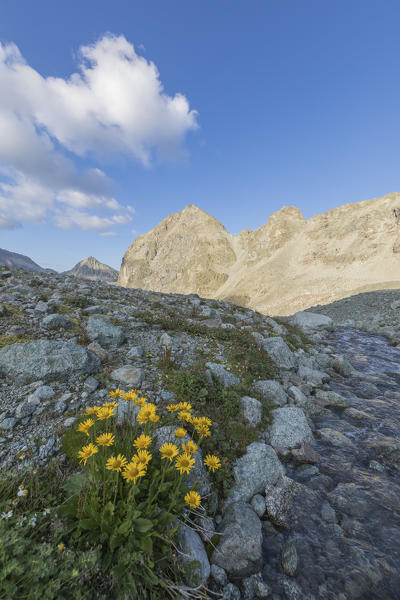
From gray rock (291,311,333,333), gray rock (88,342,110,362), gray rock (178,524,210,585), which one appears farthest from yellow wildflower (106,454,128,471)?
gray rock (291,311,333,333)

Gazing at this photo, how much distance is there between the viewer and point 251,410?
595 centimetres

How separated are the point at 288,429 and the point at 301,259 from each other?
372 ft

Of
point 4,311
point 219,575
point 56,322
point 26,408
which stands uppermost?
point 4,311

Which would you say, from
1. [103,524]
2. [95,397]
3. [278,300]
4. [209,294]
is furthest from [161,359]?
[209,294]

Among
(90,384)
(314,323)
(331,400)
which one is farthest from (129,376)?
(314,323)

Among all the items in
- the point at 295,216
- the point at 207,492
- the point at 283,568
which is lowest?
the point at 283,568

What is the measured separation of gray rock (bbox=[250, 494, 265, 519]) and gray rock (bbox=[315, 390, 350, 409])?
15.6 ft

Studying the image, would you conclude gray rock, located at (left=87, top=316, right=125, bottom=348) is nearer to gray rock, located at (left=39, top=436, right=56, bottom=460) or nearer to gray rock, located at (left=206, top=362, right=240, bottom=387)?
gray rock, located at (left=206, top=362, right=240, bottom=387)

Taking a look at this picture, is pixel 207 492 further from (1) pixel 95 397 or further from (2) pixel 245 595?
(1) pixel 95 397

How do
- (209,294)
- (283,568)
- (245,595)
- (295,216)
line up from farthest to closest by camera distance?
(209,294) < (295,216) < (283,568) < (245,595)

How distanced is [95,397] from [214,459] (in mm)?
2746

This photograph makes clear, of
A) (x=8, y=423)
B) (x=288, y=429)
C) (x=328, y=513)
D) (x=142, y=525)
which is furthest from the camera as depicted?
(x=288, y=429)

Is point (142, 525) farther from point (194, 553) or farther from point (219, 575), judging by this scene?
point (219, 575)

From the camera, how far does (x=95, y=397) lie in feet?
16.3
